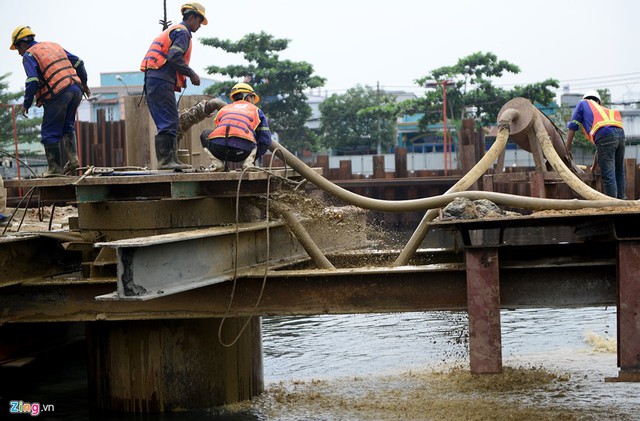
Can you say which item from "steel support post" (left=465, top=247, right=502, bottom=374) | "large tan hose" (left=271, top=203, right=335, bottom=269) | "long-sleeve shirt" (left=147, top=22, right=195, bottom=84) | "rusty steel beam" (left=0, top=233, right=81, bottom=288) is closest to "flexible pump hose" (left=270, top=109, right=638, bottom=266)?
"large tan hose" (left=271, top=203, right=335, bottom=269)

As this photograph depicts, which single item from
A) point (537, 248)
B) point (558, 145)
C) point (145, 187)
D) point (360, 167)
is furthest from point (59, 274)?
point (360, 167)

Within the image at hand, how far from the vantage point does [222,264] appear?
741 cm

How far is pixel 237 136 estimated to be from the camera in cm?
853

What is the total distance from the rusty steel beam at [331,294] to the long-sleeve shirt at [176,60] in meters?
2.44

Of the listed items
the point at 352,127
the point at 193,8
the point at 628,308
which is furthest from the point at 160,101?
the point at 352,127

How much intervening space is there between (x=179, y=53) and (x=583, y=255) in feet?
13.8

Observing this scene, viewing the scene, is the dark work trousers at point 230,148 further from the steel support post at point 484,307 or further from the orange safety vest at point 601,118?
the orange safety vest at point 601,118

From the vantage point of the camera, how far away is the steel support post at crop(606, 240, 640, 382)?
6.64 metres

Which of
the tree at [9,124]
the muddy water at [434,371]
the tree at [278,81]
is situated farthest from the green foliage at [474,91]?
the muddy water at [434,371]

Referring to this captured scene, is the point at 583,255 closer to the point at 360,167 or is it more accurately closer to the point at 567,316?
the point at 567,316

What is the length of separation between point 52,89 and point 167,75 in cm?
143

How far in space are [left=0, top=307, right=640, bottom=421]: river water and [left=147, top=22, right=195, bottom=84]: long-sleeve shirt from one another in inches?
126

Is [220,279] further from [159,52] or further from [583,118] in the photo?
[583,118]

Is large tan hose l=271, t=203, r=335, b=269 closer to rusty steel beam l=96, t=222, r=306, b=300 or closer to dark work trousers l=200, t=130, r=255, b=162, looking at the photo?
rusty steel beam l=96, t=222, r=306, b=300
